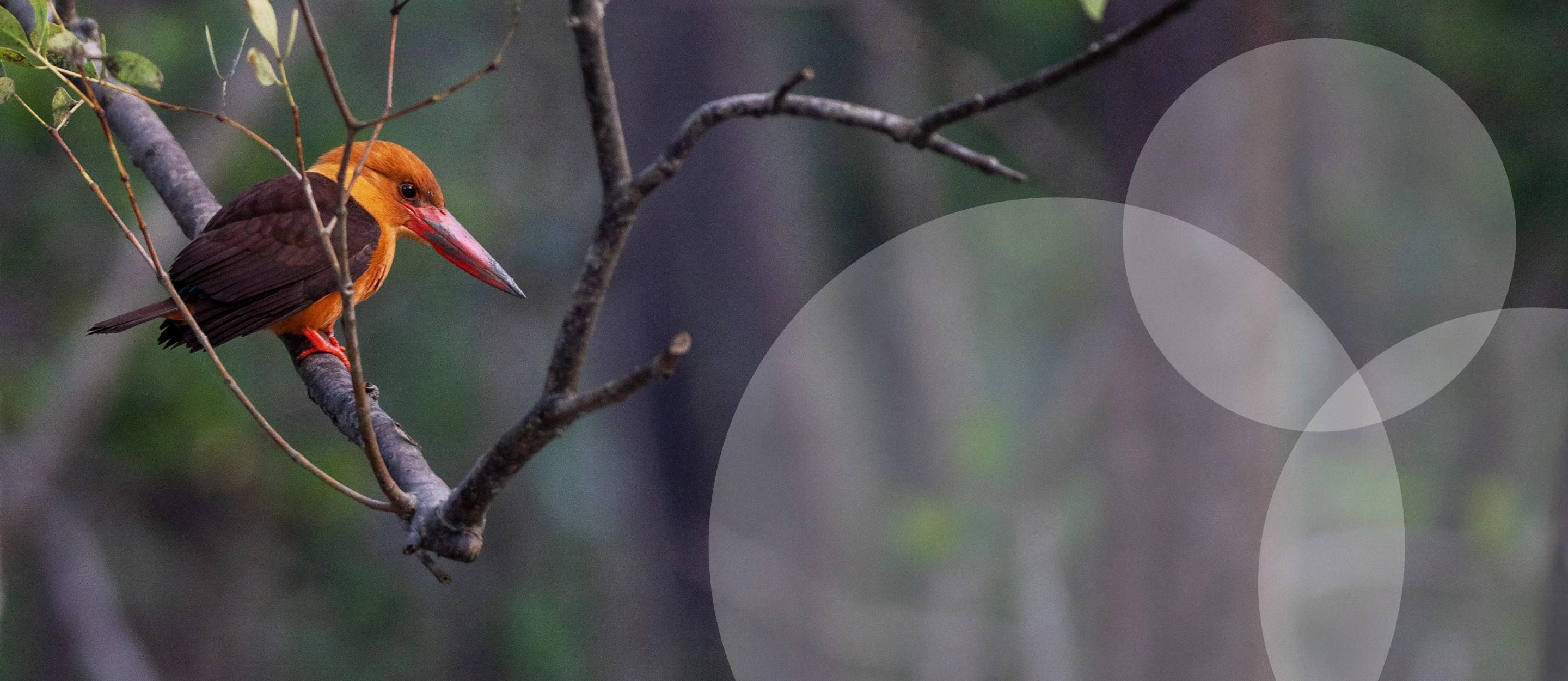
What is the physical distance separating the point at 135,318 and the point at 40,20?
97cm

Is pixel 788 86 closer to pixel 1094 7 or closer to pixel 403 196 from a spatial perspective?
pixel 1094 7

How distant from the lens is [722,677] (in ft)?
29.9

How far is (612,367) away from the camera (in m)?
9.07

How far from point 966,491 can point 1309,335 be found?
3.41 metres

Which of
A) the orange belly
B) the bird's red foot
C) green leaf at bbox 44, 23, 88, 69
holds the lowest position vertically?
the bird's red foot

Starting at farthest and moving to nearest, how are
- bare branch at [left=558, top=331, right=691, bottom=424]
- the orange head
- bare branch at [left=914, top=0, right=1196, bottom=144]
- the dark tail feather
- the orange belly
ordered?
1. the orange head
2. the orange belly
3. the dark tail feather
4. bare branch at [left=558, top=331, right=691, bottom=424]
5. bare branch at [left=914, top=0, right=1196, bottom=144]

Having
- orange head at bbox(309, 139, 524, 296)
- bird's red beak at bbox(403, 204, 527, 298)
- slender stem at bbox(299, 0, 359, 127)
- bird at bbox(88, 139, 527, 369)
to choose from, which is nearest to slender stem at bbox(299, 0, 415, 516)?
slender stem at bbox(299, 0, 359, 127)

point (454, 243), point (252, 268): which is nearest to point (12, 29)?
point (252, 268)

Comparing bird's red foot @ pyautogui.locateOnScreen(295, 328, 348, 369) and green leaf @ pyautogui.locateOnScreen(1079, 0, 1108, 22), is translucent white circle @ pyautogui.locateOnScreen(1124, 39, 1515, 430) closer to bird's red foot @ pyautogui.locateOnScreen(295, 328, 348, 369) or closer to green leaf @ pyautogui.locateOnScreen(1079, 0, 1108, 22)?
bird's red foot @ pyautogui.locateOnScreen(295, 328, 348, 369)

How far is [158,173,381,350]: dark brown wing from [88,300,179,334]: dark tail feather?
95mm

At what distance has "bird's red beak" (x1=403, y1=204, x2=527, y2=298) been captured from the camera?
9.75ft

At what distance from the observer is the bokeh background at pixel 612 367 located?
6234 millimetres

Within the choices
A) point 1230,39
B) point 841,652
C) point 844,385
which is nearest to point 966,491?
point 844,385

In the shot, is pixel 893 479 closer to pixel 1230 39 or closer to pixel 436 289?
pixel 436 289
